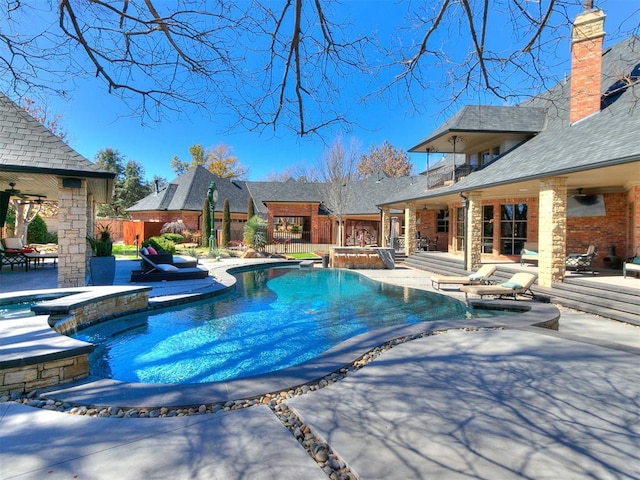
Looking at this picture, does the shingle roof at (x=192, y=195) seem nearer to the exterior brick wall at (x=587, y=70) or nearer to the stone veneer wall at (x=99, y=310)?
the stone veneer wall at (x=99, y=310)

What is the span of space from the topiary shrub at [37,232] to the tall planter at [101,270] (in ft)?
59.3

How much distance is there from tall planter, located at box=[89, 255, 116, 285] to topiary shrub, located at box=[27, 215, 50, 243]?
18.1m

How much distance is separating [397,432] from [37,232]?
2796 cm

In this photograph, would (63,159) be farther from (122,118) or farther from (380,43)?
(380,43)

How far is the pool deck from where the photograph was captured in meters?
2.46

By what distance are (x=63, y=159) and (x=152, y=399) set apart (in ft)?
24.6

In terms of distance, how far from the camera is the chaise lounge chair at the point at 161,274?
11555 mm

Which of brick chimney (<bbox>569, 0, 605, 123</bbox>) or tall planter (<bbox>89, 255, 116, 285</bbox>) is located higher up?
brick chimney (<bbox>569, 0, 605, 123</bbox>)

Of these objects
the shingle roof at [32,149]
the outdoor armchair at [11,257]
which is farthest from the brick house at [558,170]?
the outdoor armchair at [11,257]

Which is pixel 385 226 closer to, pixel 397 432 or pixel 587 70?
pixel 587 70

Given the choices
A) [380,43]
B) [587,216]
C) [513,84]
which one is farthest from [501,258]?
[380,43]

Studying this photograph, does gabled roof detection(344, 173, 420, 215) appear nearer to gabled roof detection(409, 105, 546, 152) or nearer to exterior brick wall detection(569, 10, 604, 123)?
gabled roof detection(409, 105, 546, 152)

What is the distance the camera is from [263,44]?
14.3ft

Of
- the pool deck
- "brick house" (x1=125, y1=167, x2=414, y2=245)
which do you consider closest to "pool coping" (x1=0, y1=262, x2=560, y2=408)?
the pool deck
